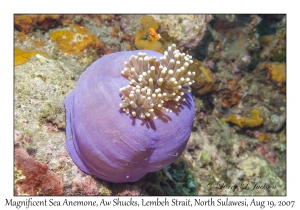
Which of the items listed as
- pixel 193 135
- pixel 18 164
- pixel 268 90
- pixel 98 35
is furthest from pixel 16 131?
pixel 268 90

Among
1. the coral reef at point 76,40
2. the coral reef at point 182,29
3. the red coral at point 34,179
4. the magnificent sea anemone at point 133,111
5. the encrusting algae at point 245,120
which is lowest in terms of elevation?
the red coral at point 34,179

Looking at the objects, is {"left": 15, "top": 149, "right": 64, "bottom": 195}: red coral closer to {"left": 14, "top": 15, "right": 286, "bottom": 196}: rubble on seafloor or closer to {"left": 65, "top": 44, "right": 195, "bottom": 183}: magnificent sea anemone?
{"left": 14, "top": 15, "right": 286, "bottom": 196}: rubble on seafloor

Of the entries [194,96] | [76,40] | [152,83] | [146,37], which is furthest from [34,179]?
[194,96]

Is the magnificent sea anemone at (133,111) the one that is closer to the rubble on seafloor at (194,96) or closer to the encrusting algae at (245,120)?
the rubble on seafloor at (194,96)

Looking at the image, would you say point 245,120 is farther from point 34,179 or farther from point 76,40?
point 34,179

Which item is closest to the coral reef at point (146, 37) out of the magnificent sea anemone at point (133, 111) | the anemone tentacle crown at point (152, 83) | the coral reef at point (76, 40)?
the coral reef at point (76, 40)
